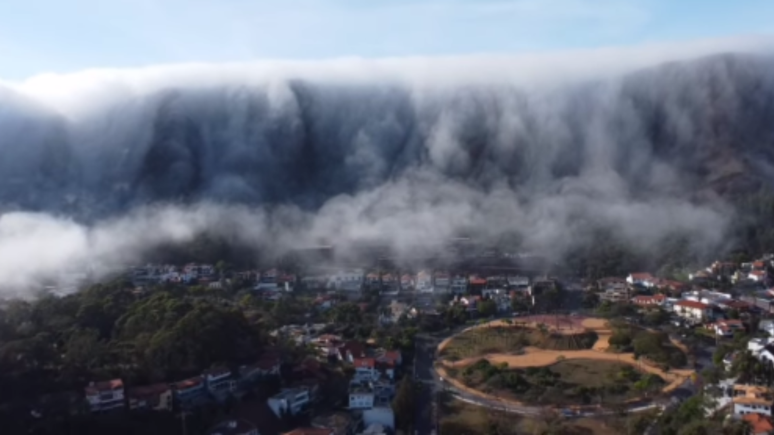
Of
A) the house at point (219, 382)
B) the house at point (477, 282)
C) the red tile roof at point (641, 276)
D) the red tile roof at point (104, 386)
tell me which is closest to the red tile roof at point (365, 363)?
the house at point (219, 382)

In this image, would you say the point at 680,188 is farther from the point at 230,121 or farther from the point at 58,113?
the point at 58,113

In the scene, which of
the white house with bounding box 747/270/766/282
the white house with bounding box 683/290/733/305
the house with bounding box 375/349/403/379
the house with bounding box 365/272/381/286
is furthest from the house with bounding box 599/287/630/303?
the house with bounding box 375/349/403/379

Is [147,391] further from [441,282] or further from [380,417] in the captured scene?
[441,282]

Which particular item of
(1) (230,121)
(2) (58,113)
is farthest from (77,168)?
(1) (230,121)

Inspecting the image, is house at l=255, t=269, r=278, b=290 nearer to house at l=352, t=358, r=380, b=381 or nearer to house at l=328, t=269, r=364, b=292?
house at l=328, t=269, r=364, b=292

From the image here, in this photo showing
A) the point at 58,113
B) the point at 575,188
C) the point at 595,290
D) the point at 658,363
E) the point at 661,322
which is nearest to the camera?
the point at 658,363

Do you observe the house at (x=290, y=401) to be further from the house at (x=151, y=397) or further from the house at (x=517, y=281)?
the house at (x=517, y=281)
